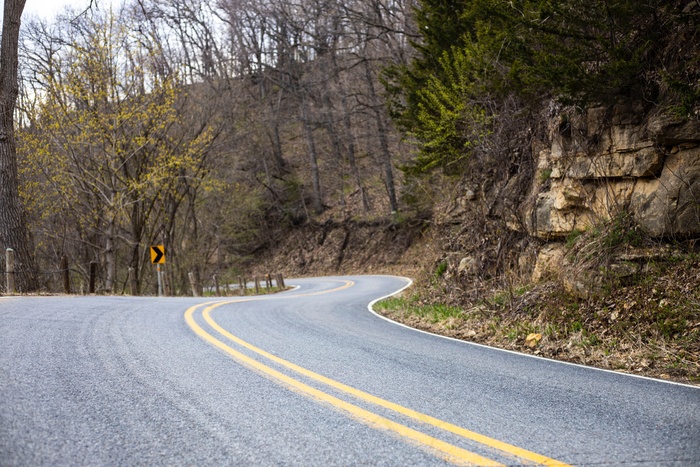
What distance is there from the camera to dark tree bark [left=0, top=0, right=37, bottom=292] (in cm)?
1462

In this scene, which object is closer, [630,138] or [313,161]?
[630,138]

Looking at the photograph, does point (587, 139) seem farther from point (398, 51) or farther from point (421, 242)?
point (421, 242)

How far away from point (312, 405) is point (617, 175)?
6.57 m

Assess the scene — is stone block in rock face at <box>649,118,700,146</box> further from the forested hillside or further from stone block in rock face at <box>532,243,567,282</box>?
stone block in rock face at <box>532,243,567,282</box>

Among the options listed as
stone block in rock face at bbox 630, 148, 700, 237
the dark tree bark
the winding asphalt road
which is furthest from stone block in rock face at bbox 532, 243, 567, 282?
the dark tree bark

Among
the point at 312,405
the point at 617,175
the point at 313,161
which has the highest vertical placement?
the point at 313,161

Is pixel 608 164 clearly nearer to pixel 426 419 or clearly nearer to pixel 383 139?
pixel 426 419

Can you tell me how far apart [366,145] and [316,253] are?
7.77m

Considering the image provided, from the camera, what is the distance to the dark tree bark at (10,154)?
14625 mm

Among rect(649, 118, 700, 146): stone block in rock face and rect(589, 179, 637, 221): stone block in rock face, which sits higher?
rect(649, 118, 700, 146): stone block in rock face

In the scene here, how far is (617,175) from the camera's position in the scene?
8156 millimetres

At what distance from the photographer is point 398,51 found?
20703 mm

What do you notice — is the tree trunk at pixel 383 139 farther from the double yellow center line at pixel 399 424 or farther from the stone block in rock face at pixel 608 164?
the double yellow center line at pixel 399 424

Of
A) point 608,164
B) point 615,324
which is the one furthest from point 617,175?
point 615,324
